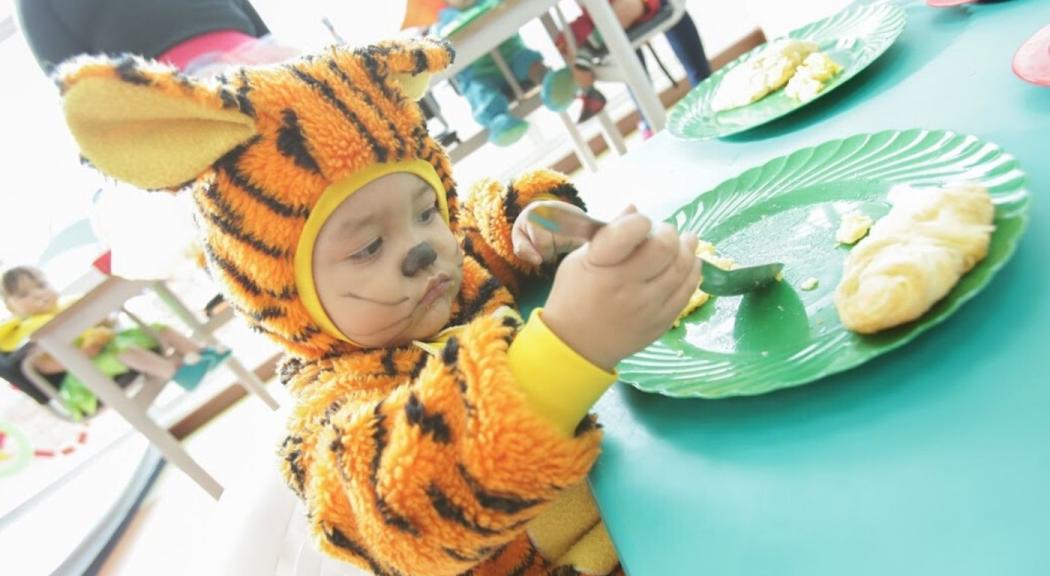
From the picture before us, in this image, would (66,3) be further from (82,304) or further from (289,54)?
(289,54)

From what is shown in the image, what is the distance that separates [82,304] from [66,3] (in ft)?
2.51

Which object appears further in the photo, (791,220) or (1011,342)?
(791,220)

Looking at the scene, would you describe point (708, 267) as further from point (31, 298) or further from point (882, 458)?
point (31, 298)

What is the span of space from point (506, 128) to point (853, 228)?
141 cm

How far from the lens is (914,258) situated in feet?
1.30

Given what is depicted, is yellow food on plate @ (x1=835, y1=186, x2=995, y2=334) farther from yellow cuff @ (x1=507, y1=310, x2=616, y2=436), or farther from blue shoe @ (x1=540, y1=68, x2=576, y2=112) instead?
blue shoe @ (x1=540, y1=68, x2=576, y2=112)

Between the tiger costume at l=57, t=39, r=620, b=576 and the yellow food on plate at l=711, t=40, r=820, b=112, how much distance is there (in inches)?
15.5

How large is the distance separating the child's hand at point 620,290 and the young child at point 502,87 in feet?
4.59

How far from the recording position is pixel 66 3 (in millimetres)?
1376

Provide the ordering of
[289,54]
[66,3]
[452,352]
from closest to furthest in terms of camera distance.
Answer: [452,352] < [289,54] < [66,3]

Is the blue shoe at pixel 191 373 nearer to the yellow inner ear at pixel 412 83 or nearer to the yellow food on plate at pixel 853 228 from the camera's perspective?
the yellow inner ear at pixel 412 83

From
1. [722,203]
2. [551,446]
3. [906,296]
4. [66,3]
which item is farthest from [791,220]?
[66,3]

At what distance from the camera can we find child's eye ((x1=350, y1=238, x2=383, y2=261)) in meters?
0.54

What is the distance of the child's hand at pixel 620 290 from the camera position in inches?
16.2
